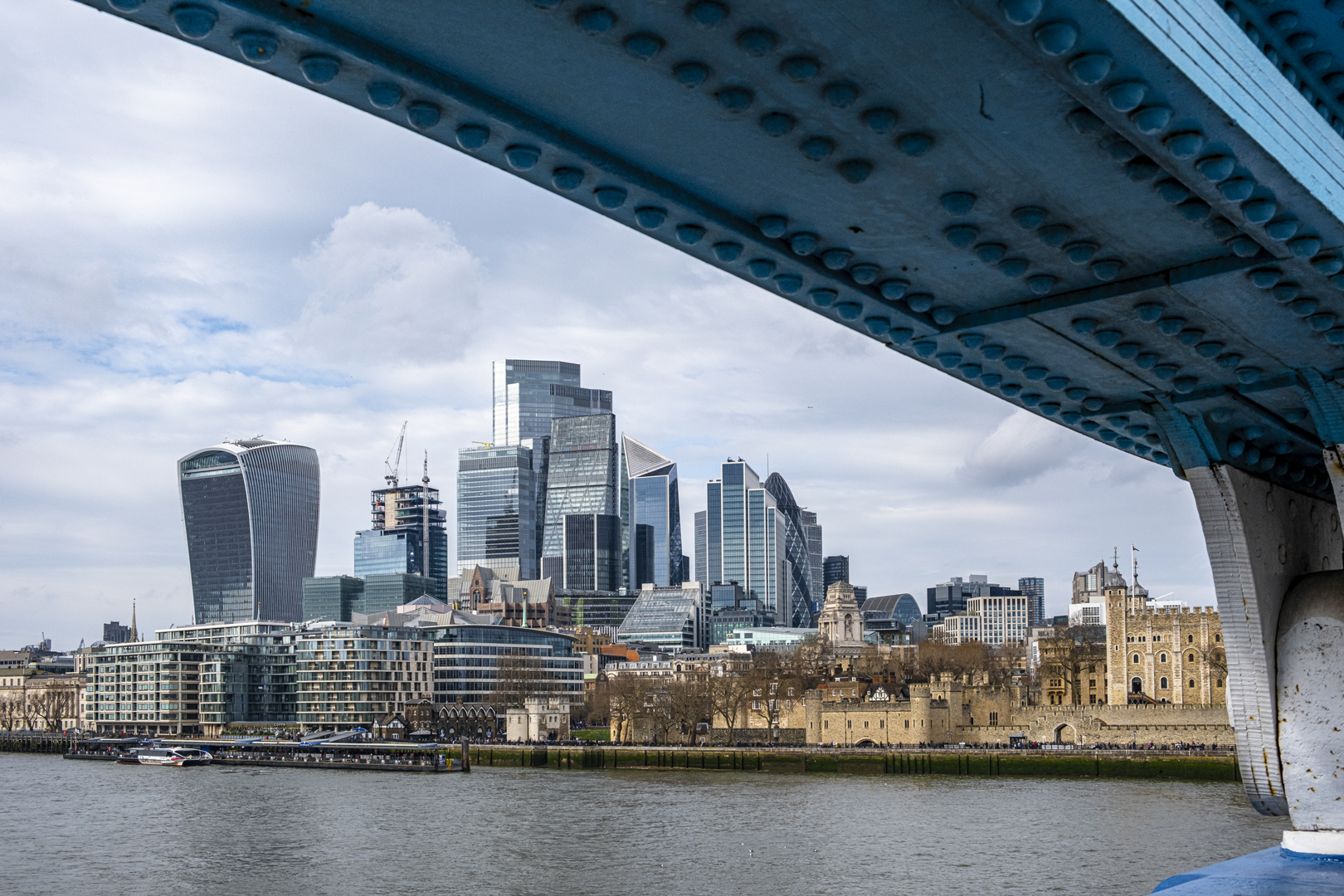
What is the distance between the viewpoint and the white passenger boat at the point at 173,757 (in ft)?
309

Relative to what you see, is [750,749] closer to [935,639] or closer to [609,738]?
[609,738]

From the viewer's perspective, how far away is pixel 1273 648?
1157cm

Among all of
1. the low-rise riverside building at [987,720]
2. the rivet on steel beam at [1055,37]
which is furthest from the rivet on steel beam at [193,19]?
the low-rise riverside building at [987,720]

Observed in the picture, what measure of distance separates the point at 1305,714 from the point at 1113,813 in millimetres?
38331

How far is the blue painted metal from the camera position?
32.9ft

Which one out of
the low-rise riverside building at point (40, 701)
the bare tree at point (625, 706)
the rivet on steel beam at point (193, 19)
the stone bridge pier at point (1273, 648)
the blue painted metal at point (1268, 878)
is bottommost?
the low-rise riverside building at point (40, 701)

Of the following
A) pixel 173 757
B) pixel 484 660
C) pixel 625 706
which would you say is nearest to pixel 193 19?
pixel 173 757

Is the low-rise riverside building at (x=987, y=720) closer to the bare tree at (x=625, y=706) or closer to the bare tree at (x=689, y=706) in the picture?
the bare tree at (x=689, y=706)

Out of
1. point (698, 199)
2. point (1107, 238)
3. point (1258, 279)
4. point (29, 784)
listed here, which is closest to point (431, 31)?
point (698, 199)

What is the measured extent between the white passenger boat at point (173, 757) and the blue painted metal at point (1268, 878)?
3640 inches

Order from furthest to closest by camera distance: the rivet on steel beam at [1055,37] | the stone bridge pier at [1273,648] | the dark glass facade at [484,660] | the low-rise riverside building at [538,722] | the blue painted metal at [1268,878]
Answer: the dark glass facade at [484,660]
the low-rise riverside building at [538,722]
the stone bridge pier at [1273,648]
the blue painted metal at [1268,878]
the rivet on steel beam at [1055,37]

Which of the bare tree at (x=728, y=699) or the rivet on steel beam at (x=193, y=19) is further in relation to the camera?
the bare tree at (x=728, y=699)

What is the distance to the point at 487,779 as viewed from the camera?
72688 mm

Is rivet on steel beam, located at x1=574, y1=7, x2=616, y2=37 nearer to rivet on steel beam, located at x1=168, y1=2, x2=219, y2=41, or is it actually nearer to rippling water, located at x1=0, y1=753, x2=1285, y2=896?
rivet on steel beam, located at x1=168, y1=2, x2=219, y2=41
